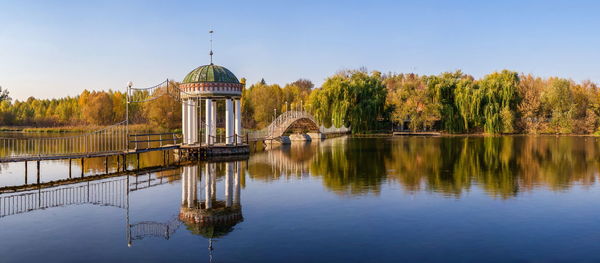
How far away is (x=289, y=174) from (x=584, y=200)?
486 inches

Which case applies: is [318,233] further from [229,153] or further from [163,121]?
[163,121]

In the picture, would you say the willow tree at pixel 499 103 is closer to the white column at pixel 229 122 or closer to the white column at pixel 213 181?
the white column at pixel 229 122

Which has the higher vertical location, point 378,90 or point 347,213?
point 378,90

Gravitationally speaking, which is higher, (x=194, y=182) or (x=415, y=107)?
(x=415, y=107)

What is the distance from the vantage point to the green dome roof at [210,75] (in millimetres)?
31344

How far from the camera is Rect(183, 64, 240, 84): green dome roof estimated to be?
103ft

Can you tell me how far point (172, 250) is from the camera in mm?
10320

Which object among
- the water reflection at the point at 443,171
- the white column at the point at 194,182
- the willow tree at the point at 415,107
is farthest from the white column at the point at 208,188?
the willow tree at the point at 415,107

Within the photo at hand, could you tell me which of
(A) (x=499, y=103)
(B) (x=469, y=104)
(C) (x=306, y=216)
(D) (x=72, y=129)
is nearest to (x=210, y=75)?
(C) (x=306, y=216)

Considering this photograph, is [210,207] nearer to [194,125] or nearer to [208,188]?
[208,188]

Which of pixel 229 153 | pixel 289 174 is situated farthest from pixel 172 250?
pixel 229 153

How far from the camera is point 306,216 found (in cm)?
1367

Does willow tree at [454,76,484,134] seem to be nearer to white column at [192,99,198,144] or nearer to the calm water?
the calm water

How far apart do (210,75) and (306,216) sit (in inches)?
775
